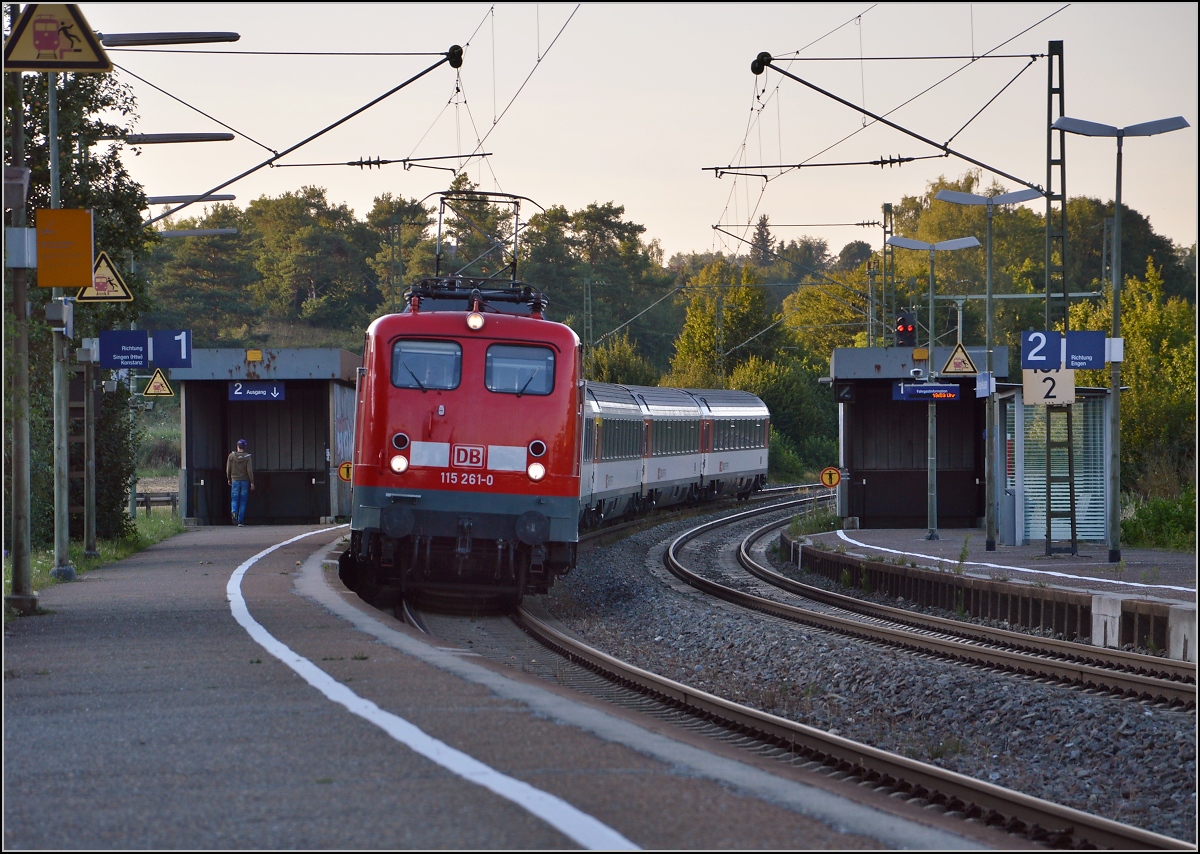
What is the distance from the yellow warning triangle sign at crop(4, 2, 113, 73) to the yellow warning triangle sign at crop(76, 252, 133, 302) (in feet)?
21.0

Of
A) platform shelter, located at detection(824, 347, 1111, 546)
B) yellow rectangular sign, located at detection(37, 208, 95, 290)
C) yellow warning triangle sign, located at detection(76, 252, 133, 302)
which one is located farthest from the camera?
platform shelter, located at detection(824, 347, 1111, 546)

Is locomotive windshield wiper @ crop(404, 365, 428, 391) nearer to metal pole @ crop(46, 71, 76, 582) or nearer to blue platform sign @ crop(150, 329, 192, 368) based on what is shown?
metal pole @ crop(46, 71, 76, 582)

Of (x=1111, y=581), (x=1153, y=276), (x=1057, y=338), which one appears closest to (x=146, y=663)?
(x=1111, y=581)

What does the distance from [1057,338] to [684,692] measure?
11.3 meters

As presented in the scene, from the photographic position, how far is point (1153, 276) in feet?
137

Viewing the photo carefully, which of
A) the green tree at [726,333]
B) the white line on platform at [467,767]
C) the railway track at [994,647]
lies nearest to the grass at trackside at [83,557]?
the white line on platform at [467,767]

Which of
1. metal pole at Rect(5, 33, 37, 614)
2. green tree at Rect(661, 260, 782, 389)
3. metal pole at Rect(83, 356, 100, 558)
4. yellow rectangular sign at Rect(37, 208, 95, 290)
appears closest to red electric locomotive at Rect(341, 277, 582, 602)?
metal pole at Rect(5, 33, 37, 614)

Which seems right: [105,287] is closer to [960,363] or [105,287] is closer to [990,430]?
[960,363]

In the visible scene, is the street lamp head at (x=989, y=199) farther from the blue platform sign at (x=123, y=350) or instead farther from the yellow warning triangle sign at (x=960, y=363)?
the blue platform sign at (x=123, y=350)

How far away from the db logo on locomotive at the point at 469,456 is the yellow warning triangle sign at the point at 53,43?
19.3 ft

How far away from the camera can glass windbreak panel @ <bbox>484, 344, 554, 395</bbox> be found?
16.0 m

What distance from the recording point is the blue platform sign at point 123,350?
19.4 meters

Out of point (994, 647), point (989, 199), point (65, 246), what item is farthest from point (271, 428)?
point (994, 647)

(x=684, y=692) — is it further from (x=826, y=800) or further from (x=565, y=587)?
(x=565, y=587)
